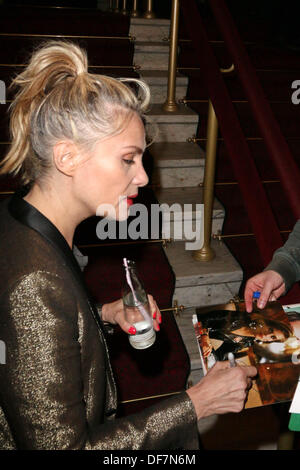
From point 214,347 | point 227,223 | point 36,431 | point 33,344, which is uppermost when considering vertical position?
point 33,344

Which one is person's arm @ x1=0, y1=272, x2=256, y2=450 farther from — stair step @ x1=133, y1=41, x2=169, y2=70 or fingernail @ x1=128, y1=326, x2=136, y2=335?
stair step @ x1=133, y1=41, x2=169, y2=70

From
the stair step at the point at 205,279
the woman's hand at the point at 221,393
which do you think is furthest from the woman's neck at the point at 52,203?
the stair step at the point at 205,279

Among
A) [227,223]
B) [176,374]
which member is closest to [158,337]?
[176,374]

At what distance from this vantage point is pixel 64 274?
91cm

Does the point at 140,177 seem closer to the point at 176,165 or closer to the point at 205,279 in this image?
the point at 205,279

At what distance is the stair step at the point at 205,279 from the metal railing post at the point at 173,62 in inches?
52.0

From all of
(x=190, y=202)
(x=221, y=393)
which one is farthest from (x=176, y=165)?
(x=221, y=393)

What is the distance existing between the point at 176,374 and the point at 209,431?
37cm

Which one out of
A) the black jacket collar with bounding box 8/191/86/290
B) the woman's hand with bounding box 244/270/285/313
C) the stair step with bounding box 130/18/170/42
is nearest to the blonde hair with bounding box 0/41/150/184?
the black jacket collar with bounding box 8/191/86/290

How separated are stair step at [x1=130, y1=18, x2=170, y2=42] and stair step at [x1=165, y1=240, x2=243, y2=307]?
2.31 meters

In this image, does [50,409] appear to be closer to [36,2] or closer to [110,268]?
[110,268]

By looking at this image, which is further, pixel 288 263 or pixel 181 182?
pixel 181 182

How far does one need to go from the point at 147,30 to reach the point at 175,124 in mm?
1254

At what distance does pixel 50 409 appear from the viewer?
0.83 m
